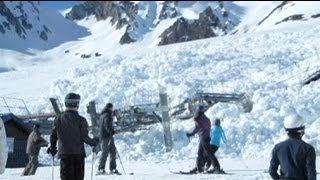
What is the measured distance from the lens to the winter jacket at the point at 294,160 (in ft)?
25.5

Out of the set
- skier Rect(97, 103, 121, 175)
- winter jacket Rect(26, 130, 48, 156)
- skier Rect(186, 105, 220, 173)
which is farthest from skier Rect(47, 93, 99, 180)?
winter jacket Rect(26, 130, 48, 156)

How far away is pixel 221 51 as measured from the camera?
43938 millimetres

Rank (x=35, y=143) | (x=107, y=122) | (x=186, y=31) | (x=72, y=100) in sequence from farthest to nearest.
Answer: (x=186, y=31) → (x=35, y=143) → (x=107, y=122) → (x=72, y=100)

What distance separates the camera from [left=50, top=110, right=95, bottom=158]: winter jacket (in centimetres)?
1066

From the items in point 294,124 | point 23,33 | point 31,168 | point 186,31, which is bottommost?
point 294,124

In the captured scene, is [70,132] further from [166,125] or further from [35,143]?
[166,125]

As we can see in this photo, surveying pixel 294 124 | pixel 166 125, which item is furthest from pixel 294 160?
pixel 166 125

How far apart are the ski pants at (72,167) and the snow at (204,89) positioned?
4.24 m

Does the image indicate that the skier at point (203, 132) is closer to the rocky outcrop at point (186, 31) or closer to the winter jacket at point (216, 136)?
the winter jacket at point (216, 136)

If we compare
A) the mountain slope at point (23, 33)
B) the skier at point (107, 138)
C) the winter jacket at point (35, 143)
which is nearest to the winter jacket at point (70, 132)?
the skier at point (107, 138)

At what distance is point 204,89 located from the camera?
115 ft

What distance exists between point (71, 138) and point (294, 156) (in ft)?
12.9

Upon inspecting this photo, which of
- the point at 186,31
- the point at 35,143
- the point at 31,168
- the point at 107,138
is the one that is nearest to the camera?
the point at 107,138

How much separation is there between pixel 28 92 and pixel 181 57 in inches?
357
